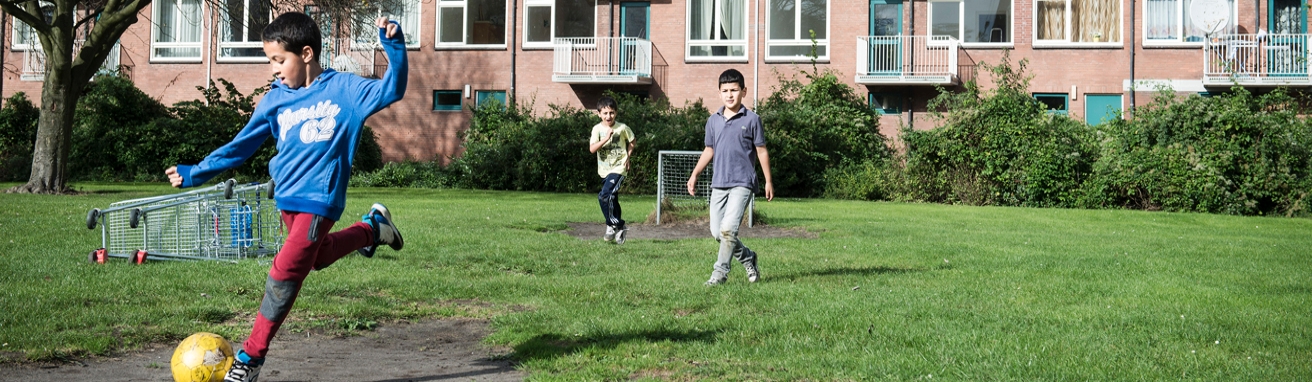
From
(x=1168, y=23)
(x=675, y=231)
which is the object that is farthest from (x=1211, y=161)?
(x=675, y=231)

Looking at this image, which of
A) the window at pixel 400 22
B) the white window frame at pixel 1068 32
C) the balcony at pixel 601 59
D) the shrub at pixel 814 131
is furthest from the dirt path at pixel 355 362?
the white window frame at pixel 1068 32

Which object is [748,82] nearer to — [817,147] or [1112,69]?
[817,147]

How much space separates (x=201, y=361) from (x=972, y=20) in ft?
97.3

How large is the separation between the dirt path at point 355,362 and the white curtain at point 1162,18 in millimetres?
29082

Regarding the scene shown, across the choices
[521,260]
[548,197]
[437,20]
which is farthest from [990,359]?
[437,20]

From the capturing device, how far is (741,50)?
3309 centimetres

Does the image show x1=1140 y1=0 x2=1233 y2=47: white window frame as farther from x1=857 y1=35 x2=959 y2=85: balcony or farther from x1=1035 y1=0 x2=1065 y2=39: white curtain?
x1=857 y1=35 x2=959 y2=85: balcony

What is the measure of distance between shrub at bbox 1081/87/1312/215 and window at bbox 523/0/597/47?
52.1 feet

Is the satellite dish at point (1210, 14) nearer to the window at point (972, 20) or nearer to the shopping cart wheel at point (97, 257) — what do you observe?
the window at point (972, 20)

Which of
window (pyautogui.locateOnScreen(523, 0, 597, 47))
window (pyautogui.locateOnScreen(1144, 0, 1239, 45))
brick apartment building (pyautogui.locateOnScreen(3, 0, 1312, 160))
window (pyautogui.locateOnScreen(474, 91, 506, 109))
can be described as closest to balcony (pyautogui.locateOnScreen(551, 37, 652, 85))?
brick apartment building (pyautogui.locateOnScreen(3, 0, 1312, 160))

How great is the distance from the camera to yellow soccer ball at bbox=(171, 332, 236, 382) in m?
4.80

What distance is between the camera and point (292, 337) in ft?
20.4

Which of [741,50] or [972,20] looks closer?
[972,20]

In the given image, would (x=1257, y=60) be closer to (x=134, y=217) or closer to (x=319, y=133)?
(x=134, y=217)
